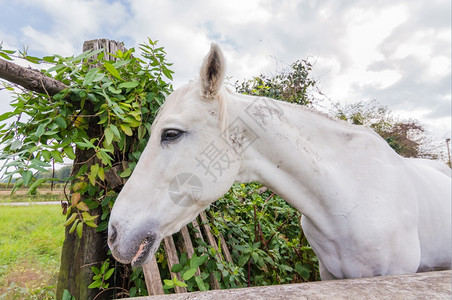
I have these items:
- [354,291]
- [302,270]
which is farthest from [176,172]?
[302,270]

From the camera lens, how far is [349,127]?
1.65 metres

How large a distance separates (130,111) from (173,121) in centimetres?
44

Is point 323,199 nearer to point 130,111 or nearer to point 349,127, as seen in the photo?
point 349,127

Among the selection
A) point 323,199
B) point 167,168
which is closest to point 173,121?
point 167,168

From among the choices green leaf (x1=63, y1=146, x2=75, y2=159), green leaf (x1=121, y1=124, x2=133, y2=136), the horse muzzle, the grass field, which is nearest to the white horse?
the horse muzzle

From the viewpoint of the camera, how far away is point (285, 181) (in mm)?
1454

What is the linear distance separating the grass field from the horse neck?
1793mm

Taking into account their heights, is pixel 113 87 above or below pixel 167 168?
above

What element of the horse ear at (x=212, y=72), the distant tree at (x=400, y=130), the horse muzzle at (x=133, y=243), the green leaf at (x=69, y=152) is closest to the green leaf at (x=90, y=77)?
the green leaf at (x=69, y=152)

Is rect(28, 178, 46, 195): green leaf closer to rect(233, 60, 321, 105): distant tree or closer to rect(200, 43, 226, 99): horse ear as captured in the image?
rect(200, 43, 226, 99): horse ear

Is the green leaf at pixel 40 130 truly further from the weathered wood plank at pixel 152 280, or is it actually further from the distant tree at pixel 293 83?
the distant tree at pixel 293 83

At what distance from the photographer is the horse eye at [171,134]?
4.33 ft

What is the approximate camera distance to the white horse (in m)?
1.25

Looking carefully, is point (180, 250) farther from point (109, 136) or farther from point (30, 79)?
point (30, 79)
